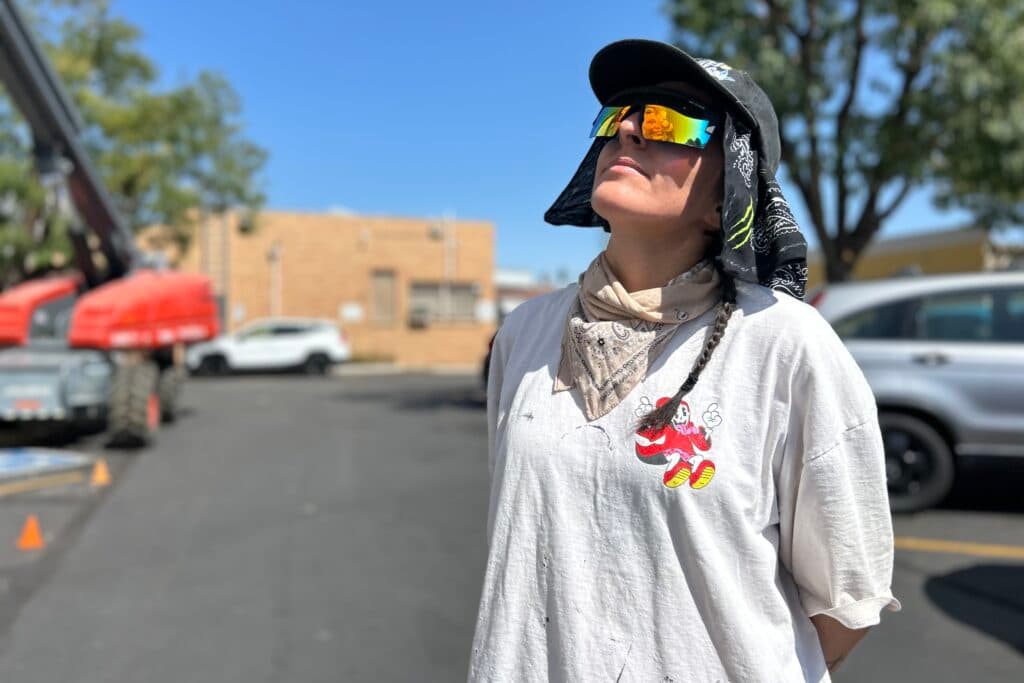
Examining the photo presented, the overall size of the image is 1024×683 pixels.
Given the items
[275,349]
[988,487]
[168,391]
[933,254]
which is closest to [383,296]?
[275,349]

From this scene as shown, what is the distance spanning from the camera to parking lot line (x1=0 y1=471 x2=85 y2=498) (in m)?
7.33

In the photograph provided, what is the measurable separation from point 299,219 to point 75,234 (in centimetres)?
1776

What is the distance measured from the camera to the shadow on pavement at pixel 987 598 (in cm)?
416

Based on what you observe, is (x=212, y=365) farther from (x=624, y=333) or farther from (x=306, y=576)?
(x=624, y=333)

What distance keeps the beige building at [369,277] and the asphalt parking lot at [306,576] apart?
19.6 meters

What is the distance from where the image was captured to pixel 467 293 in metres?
31.0

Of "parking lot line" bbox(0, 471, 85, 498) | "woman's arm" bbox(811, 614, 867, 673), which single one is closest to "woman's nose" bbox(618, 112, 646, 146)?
"woman's arm" bbox(811, 614, 867, 673)

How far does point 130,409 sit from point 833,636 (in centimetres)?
923

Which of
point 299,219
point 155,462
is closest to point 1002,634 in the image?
point 155,462

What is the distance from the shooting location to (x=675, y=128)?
156 cm

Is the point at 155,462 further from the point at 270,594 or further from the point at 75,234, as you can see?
the point at 270,594

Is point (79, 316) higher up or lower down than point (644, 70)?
lower down

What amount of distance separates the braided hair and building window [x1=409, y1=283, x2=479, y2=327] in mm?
28415

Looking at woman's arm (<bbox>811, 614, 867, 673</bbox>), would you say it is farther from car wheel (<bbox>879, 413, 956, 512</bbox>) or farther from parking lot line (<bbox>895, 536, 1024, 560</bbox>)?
car wheel (<bbox>879, 413, 956, 512</bbox>)
